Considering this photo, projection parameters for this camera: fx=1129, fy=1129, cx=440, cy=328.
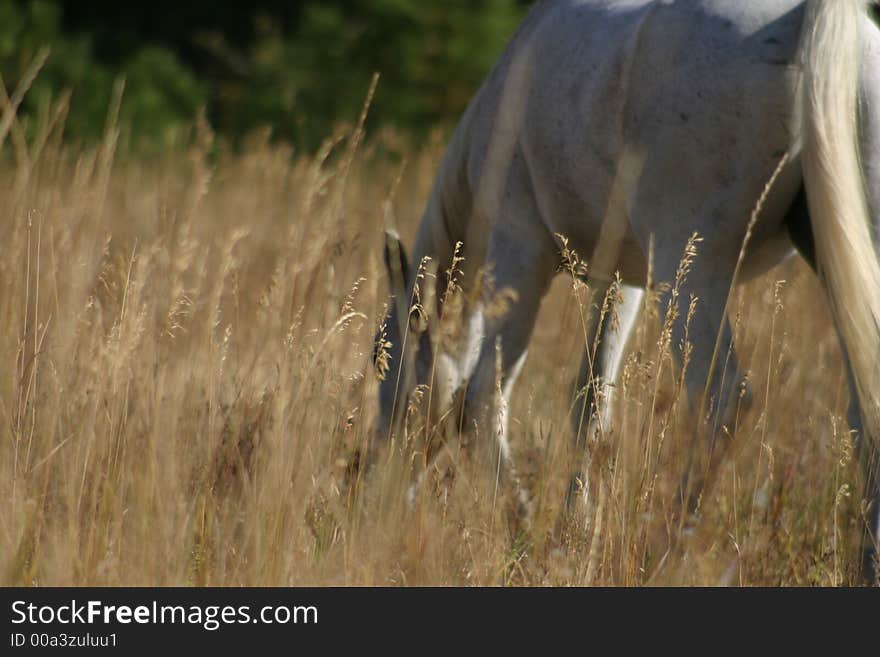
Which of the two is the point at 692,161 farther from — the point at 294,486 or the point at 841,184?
the point at 294,486

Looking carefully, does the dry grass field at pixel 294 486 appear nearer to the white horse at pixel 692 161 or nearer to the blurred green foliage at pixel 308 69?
the white horse at pixel 692 161

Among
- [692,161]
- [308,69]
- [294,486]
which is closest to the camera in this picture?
[294,486]

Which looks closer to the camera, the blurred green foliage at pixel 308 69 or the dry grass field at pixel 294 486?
the dry grass field at pixel 294 486

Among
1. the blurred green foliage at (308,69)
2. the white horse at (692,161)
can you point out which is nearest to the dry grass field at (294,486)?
the white horse at (692,161)

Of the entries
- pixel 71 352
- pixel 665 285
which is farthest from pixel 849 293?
pixel 71 352

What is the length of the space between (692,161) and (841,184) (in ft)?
1.10

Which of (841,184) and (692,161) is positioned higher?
(692,161)

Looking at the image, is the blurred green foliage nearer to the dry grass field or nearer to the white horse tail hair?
the dry grass field

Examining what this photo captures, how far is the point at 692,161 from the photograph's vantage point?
253cm

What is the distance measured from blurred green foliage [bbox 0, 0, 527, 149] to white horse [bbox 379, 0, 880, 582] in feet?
23.2

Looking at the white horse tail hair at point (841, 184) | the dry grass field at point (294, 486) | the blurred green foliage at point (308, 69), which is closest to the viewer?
the dry grass field at point (294, 486)

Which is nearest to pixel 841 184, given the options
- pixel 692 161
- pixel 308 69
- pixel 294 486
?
pixel 692 161

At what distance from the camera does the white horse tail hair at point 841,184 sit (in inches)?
91.7
